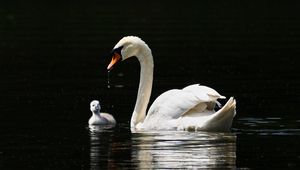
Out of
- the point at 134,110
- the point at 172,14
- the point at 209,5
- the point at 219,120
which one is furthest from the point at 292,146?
the point at 209,5

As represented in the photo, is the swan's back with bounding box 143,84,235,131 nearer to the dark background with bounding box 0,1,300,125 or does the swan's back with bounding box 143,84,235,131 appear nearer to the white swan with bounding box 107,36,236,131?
the white swan with bounding box 107,36,236,131

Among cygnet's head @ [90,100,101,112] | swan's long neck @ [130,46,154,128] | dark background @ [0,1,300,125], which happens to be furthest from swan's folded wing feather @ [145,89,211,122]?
dark background @ [0,1,300,125]

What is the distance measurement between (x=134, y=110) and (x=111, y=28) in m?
19.7

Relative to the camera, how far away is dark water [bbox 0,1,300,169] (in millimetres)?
14617

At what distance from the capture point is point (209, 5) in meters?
49.6

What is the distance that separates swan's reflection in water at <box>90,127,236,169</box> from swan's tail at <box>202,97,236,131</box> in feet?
0.32

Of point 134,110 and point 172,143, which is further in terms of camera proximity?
point 134,110

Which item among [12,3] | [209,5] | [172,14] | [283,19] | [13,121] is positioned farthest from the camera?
[12,3]

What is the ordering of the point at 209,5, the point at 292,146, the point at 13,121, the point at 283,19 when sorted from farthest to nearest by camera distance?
1. the point at 209,5
2. the point at 283,19
3. the point at 13,121
4. the point at 292,146

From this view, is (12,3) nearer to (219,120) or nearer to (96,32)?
(96,32)

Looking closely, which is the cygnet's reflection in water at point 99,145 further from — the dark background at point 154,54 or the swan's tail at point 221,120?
the swan's tail at point 221,120

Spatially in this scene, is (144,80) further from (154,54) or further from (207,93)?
(154,54)

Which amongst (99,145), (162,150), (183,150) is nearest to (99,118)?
(99,145)

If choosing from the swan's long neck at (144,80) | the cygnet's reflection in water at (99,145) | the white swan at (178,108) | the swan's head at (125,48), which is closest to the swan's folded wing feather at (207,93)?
A: the white swan at (178,108)
